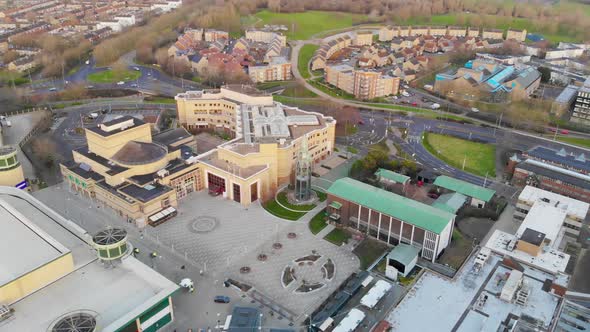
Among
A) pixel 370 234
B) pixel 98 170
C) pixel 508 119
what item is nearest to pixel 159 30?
pixel 98 170

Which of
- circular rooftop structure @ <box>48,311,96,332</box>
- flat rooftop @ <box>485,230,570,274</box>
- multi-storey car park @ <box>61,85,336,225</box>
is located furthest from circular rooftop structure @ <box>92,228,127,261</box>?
flat rooftop @ <box>485,230,570,274</box>

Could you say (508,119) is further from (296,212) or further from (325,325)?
(325,325)

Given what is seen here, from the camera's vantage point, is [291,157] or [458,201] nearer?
[458,201]

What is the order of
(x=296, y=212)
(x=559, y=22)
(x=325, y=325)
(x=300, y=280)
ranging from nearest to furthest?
(x=325, y=325), (x=300, y=280), (x=296, y=212), (x=559, y=22)

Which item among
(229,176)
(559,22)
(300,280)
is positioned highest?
(559,22)

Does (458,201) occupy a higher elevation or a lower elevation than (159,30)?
lower

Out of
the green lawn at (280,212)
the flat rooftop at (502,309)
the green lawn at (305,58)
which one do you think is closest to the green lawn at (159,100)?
the green lawn at (305,58)

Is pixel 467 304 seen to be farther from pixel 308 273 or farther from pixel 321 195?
pixel 321 195

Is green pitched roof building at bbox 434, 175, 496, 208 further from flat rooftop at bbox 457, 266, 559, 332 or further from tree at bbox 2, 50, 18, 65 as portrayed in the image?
tree at bbox 2, 50, 18, 65
